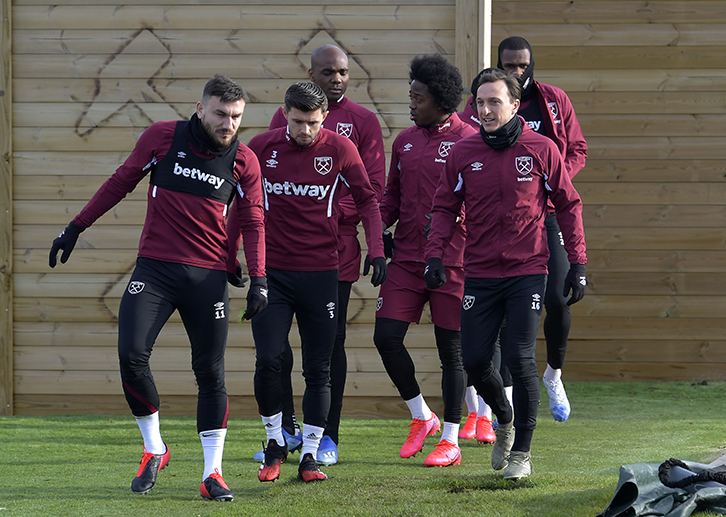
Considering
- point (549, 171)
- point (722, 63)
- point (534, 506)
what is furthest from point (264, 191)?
point (722, 63)

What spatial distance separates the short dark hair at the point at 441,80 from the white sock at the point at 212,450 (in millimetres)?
2190

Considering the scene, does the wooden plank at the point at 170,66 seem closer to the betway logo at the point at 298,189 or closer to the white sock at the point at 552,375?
the betway logo at the point at 298,189

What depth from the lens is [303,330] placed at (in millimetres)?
4242

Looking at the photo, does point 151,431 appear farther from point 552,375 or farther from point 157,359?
point 552,375

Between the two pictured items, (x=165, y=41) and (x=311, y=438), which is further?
(x=165, y=41)

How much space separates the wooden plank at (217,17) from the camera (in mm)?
6160

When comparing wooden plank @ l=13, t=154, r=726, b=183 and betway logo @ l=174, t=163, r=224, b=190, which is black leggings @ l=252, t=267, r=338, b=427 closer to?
betway logo @ l=174, t=163, r=224, b=190

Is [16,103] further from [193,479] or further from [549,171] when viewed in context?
[549,171]

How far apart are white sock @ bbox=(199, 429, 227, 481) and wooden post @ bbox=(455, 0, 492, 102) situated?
3349 mm

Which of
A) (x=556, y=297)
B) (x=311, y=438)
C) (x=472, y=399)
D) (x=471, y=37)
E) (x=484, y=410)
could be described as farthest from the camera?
(x=471, y=37)

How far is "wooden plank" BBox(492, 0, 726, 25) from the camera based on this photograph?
7727mm

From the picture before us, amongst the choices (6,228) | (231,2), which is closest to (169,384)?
(6,228)

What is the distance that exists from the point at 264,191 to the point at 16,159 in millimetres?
2897

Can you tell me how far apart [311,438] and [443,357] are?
988mm
